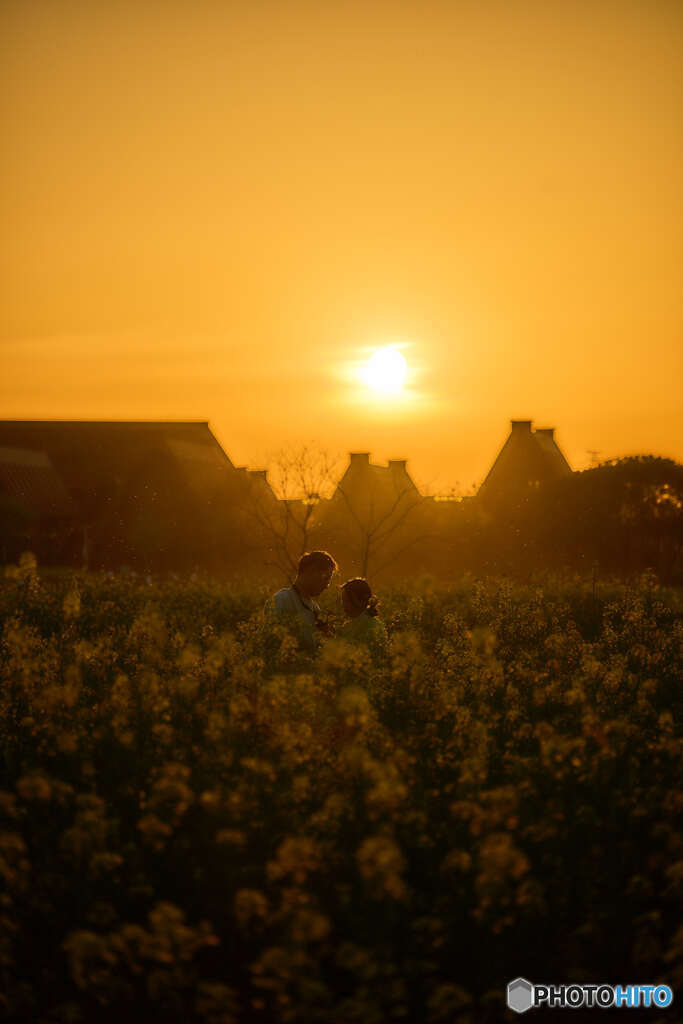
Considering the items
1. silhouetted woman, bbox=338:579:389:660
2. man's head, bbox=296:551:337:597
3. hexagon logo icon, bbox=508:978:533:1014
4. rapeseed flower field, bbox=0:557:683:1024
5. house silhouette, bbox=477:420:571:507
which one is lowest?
hexagon logo icon, bbox=508:978:533:1014

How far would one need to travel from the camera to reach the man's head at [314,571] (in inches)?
364

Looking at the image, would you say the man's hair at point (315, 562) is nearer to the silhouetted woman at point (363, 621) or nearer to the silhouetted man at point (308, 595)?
the silhouetted man at point (308, 595)

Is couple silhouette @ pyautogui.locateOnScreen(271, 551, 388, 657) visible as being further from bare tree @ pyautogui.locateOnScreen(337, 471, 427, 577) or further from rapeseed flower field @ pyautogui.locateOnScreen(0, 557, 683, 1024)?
bare tree @ pyautogui.locateOnScreen(337, 471, 427, 577)

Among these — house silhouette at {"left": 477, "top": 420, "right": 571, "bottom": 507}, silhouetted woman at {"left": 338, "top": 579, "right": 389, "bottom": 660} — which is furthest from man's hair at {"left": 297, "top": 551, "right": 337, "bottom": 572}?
house silhouette at {"left": 477, "top": 420, "right": 571, "bottom": 507}

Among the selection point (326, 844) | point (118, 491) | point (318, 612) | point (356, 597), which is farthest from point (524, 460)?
point (326, 844)

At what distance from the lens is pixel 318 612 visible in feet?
31.9

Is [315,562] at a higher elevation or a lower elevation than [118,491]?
lower

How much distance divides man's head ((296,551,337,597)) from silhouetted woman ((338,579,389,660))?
500mm

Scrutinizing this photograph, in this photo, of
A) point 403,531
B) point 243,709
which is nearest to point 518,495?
point 403,531

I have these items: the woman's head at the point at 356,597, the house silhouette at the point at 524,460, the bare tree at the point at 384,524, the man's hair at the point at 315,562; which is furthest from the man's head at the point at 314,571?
the house silhouette at the point at 524,460

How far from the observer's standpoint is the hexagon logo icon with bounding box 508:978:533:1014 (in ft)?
12.6

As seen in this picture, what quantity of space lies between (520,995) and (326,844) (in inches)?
40.1

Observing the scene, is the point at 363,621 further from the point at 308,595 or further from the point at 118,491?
the point at 118,491

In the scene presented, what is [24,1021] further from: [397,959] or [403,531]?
[403,531]
